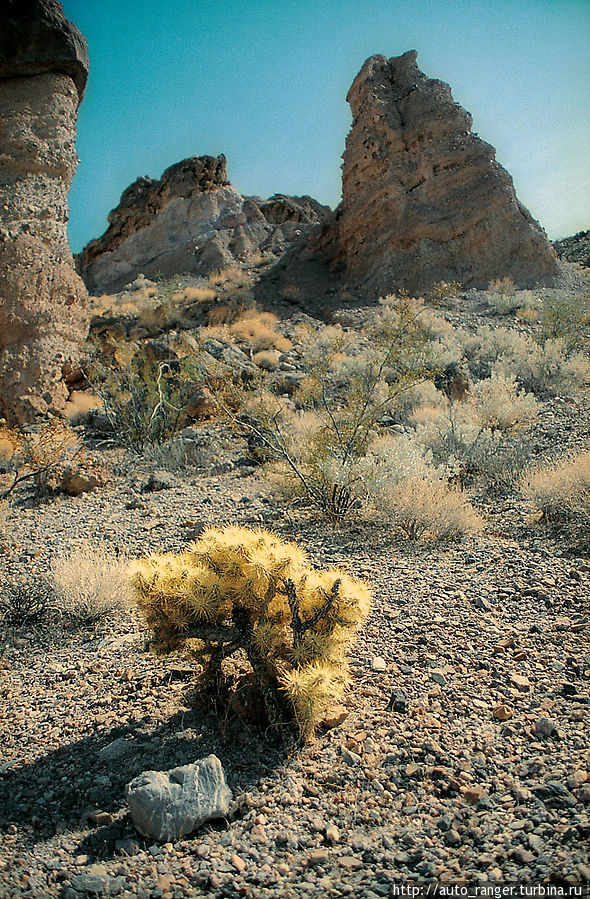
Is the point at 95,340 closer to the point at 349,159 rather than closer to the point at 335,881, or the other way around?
the point at 335,881

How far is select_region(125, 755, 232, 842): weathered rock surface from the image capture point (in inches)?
89.7

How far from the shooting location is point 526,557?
4922mm

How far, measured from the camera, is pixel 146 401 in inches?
394

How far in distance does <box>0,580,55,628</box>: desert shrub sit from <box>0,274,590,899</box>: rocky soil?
0.12 m

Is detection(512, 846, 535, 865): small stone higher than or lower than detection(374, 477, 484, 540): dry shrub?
lower

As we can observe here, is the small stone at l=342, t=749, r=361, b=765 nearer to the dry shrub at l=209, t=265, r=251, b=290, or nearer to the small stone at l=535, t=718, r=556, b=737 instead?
the small stone at l=535, t=718, r=556, b=737

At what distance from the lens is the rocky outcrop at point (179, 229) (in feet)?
83.7

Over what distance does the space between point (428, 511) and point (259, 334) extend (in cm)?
1096

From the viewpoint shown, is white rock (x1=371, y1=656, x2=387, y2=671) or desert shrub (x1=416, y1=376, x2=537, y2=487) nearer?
white rock (x1=371, y1=656, x2=387, y2=671)

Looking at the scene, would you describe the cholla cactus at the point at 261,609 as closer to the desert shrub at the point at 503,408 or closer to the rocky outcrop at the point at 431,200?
the desert shrub at the point at 503,408

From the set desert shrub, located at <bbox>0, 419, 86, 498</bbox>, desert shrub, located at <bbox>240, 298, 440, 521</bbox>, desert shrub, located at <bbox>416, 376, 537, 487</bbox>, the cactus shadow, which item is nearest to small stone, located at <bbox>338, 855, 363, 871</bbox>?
the cactus shadow

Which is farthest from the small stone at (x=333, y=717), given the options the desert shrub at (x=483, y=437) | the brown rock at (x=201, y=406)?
the brown rock at (x=201, y=406)

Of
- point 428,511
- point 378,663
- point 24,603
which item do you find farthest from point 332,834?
point 428,511

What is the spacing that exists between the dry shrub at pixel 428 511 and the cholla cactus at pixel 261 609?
2.78 meters
